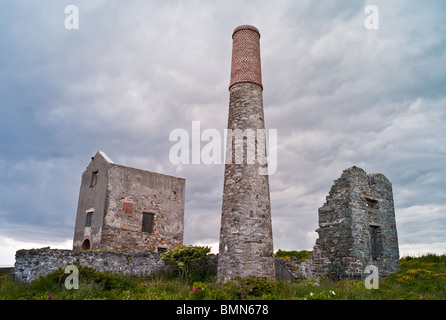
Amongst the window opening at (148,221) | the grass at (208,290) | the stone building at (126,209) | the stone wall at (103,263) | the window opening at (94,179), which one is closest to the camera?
the grass at (208,290)

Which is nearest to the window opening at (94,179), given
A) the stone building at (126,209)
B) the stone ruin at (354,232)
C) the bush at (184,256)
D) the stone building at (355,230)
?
the stone building at (126,209)

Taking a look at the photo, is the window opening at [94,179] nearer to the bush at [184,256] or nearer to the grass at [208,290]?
the bush at [184,256]

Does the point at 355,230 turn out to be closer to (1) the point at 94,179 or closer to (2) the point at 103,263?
(2) the point at 103,263

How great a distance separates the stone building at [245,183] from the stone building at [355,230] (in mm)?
3126

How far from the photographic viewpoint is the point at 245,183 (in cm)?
1296

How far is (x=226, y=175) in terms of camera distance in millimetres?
13641

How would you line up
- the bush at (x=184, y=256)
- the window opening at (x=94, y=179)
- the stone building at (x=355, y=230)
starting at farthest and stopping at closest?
the window opening at (x=94, y=179) → the bush at (x=184, y=256) → the stone building at (x=355, y=230)

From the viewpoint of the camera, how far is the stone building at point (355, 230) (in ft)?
44.8

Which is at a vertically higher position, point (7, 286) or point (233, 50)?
point (233, 50)

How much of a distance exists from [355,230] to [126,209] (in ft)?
42.7

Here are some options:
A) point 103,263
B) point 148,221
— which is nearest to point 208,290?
point 103,263
